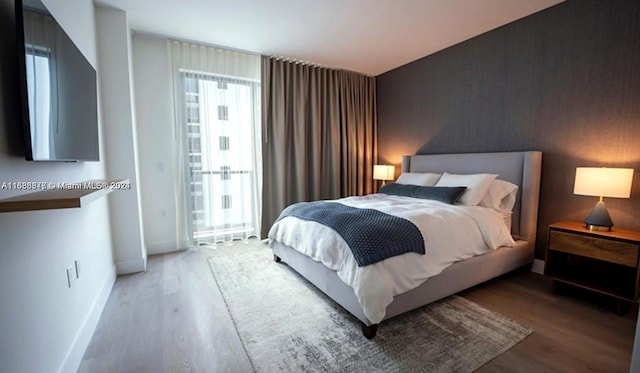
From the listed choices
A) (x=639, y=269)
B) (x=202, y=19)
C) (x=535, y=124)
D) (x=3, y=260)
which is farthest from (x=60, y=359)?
(x=535, y=124)

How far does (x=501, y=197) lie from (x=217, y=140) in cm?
339

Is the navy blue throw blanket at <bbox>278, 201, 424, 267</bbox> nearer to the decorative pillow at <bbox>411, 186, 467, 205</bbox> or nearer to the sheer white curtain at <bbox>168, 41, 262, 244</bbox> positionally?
the decorative pillow at <bbox>411, 186, 467, 205</bbox>

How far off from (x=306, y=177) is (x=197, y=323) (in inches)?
101

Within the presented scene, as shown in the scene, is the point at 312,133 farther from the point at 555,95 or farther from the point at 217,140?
the point at 555,95

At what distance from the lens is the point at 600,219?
85.7 inches

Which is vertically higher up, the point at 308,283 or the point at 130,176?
the point at 130,176

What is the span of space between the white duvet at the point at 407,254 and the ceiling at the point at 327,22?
190 centimetres

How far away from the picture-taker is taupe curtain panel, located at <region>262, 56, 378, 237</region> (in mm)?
3873

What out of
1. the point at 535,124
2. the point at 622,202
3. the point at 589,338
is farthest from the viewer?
the point at 535,124

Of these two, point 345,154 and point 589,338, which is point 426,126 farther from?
point 589,338

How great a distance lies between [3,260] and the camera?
1.00 m

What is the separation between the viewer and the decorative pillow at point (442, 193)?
9.20ft

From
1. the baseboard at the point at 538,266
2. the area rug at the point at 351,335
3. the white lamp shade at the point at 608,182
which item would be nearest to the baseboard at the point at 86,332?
the area rug at the point at 351,335

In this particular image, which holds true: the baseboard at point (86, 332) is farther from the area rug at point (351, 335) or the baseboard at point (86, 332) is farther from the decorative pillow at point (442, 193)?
the decorative pillow at point (442, 193)
